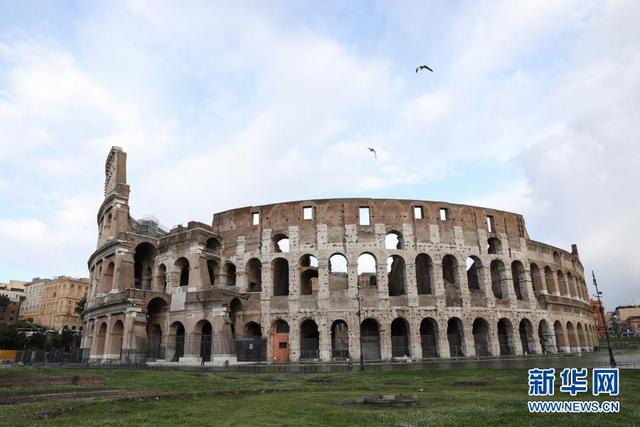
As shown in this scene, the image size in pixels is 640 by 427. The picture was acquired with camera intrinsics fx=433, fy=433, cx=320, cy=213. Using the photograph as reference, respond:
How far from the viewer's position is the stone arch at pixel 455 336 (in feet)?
109

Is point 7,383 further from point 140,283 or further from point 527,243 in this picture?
point 527,243

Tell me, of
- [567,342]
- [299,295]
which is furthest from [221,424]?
[567,342]

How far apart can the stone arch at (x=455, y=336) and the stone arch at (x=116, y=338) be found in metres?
25.6

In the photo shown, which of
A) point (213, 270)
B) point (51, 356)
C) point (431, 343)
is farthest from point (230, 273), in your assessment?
point (51, 356)

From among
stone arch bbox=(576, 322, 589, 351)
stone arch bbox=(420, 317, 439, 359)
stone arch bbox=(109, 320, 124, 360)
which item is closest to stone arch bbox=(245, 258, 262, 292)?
stone arch bbox=(109, 320, 124, 360)

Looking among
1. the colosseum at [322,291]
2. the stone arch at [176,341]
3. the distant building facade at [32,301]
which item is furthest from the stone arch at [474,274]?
the distant building facade at [32,301]

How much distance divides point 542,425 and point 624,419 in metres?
1.55

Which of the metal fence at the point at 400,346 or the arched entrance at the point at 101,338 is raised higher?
the arched entrance at the point at 101,338

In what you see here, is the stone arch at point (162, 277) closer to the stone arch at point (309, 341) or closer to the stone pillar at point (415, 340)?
the stone arch at point (309, 341)

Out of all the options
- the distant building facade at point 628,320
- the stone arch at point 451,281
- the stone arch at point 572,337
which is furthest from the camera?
the distant building facade at point 628,320

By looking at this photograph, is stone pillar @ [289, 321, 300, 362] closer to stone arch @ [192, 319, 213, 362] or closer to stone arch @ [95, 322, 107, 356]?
stone arch @ [192, 319, 213, 362]

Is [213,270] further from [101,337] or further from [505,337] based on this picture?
[505,337]

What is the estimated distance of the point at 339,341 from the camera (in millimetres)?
42031

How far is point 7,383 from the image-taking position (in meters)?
14.6
